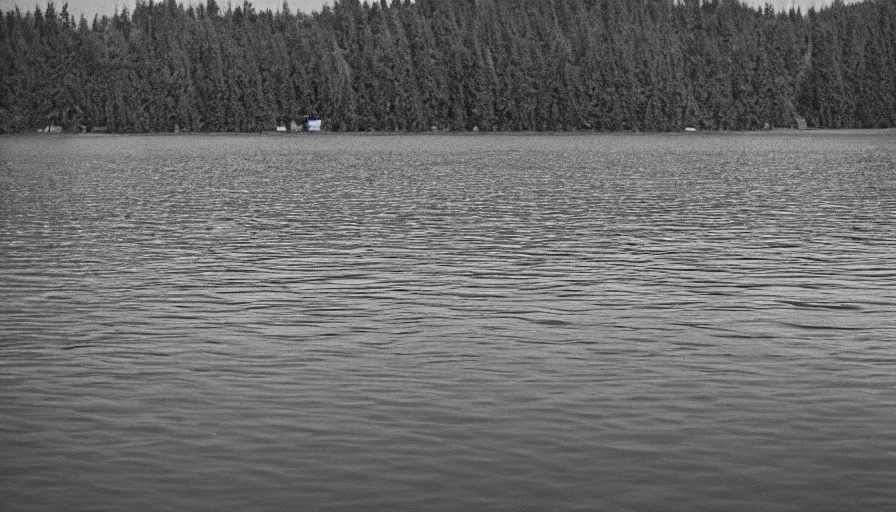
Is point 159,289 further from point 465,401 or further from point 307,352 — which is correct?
point 465,401

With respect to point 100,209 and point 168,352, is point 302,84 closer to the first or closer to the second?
point 100,209

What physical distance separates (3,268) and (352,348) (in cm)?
1282

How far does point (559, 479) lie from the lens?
12602 mm

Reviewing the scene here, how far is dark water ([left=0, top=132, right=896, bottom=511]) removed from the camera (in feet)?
41.4

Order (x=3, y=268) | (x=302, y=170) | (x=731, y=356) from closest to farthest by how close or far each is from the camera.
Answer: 1. (x=731, y=356)
2. (x=3, y=268)
3. (x=302, y=170)

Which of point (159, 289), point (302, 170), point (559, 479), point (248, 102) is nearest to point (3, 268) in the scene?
point (159, 289)

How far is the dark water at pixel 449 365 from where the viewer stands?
41.4 feet

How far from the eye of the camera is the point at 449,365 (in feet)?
58.3

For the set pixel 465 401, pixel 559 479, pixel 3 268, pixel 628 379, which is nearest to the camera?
pixel 559 479

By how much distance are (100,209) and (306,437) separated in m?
34.3

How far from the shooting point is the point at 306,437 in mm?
14117

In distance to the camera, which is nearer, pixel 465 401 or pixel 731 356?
pixel 465 401

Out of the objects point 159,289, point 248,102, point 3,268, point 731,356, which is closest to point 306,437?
point 731,356

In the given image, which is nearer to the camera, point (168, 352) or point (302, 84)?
point (168, 352)
